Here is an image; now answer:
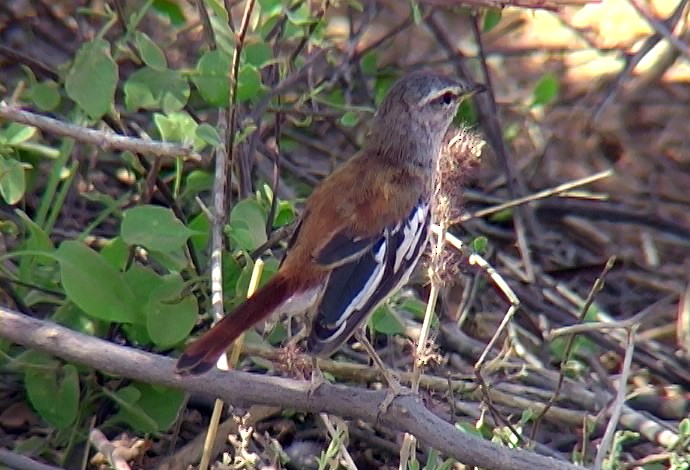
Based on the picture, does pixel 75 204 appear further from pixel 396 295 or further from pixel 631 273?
pixel 631 273

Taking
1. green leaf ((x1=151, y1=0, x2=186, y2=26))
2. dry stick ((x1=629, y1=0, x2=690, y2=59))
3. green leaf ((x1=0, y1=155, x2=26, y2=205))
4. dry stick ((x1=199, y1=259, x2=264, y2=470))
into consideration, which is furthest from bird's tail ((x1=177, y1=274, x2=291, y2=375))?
dry stick ((x1=629, y1=0, x2=690, y2=59))

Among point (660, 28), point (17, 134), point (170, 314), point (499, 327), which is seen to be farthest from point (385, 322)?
point (660, 28)

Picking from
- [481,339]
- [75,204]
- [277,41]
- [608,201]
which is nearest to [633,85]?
[608,201]

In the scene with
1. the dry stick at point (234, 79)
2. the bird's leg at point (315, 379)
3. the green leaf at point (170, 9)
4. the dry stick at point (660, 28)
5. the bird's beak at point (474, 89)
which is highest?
the dry stick at point (660, 28)

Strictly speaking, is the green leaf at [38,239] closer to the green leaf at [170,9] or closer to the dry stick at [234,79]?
the dry stick at [234,79]

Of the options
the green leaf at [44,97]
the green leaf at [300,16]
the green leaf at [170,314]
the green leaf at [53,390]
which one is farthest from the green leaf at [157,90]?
the green leaf at [53,390]

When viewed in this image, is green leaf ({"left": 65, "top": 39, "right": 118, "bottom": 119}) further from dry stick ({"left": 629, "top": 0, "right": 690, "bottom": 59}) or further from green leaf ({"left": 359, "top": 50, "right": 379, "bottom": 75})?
dry stick ({"left": 629, "top": 0, "right": 690, "bottom": 59})

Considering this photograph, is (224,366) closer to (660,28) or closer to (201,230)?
(201,230)
